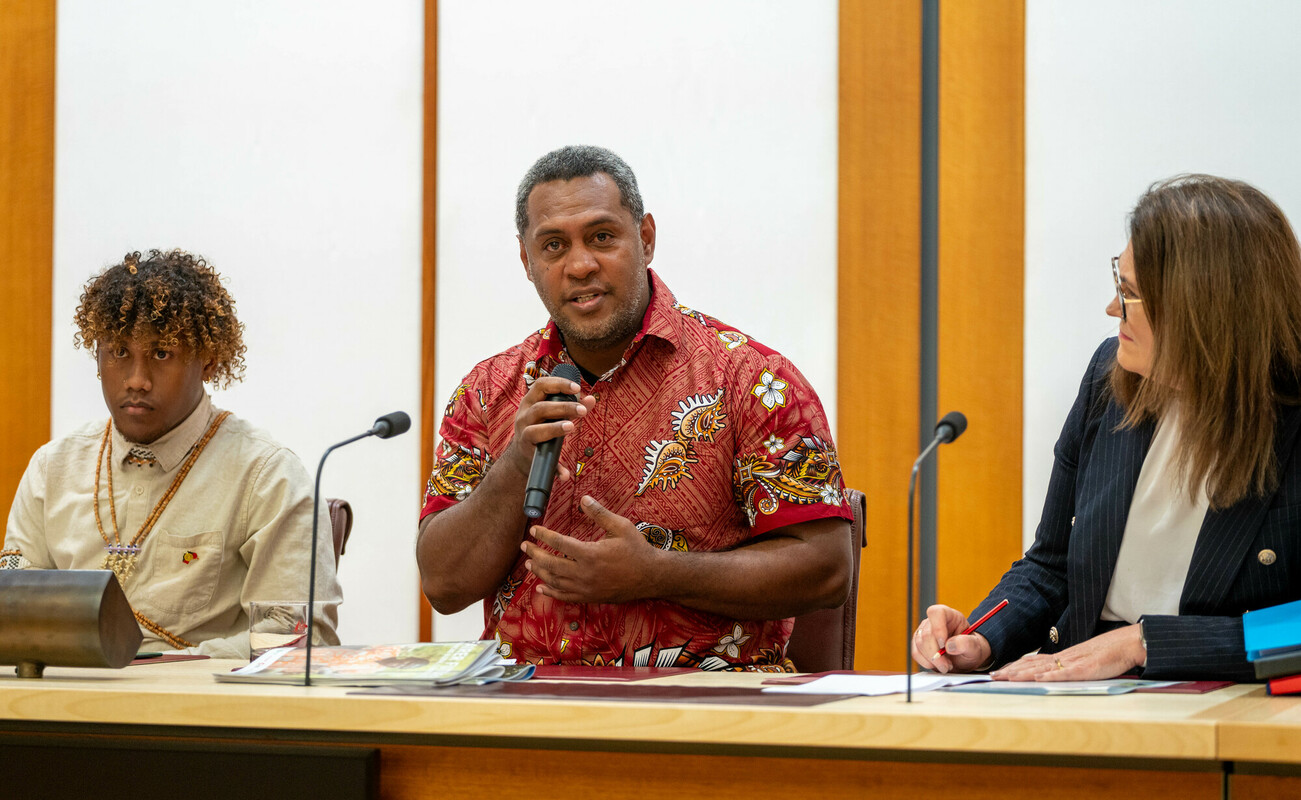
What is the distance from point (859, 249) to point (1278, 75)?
1114 millimetres

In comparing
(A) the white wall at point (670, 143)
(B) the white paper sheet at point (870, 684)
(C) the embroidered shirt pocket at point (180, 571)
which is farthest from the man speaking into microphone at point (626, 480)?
(A) the white wall at point (670, 143)

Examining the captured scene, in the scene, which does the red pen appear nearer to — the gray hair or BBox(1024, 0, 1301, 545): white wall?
the gray hair

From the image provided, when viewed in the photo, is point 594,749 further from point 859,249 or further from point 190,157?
point 190,157

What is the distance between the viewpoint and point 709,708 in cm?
128

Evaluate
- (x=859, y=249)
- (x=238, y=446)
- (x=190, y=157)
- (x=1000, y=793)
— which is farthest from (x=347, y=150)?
(x=1000, y=793)

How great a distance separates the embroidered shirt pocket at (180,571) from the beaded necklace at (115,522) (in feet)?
0.09

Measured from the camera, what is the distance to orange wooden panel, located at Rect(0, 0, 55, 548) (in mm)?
3764

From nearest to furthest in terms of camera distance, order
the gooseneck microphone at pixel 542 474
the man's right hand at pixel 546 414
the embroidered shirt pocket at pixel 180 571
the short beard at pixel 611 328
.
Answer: the gooseneck microphone at pixel 542 474 → the man's right hand at pixel 546 414 → the short beard at pixel 611 328 → the embroidered shirt pocket at pixel 180 571

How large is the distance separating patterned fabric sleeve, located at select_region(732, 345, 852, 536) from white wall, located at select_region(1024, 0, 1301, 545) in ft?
3.78

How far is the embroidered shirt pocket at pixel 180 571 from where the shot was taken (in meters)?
2.59

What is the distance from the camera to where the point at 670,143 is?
11.2 feet

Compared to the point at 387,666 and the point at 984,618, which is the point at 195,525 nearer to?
the point at 387,666

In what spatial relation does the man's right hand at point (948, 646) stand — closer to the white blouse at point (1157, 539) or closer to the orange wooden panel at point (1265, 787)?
the white blouse at point (1157, 539)

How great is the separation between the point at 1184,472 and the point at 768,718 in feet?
3.20
